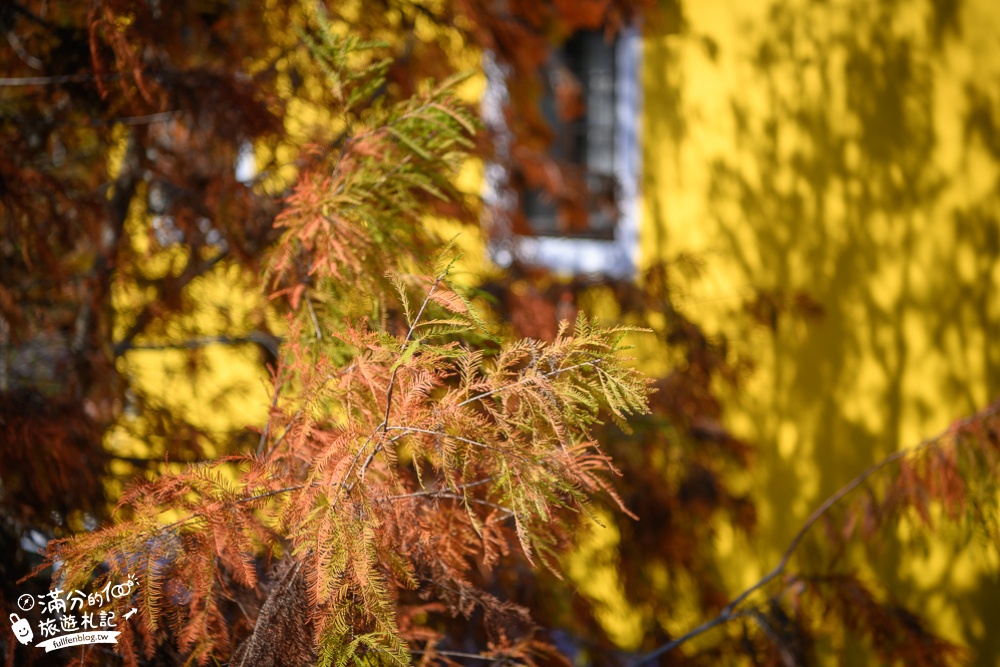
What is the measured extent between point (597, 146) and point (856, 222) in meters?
1.54

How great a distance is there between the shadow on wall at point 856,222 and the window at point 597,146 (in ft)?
0.42

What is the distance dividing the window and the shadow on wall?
129mm

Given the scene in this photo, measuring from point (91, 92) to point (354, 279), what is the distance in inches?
40.7

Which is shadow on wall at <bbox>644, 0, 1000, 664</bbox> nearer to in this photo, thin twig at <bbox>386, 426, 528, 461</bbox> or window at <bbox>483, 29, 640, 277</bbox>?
window at <bbox>483, 29, 640, 277</bbox>

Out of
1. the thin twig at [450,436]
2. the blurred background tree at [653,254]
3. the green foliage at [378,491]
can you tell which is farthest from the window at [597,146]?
the thin twig at [450,436]

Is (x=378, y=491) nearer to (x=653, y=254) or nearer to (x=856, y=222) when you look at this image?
(x=856, y=222)

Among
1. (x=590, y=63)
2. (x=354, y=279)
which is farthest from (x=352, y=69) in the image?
(x=590, y=63)

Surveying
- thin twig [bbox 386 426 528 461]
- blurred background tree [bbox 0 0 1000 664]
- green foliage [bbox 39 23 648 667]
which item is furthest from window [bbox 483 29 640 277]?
thin twig [bbox 386 426 528 461]

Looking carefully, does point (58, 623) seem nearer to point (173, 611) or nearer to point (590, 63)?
point (173, 611)

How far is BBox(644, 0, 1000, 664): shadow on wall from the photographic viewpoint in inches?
147

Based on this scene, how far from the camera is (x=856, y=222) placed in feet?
13.3

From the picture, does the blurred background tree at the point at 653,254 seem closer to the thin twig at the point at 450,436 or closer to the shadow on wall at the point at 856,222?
the shadow on wall at the point at 856,222

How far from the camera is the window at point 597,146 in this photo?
466 cm

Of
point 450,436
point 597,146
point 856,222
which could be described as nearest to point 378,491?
point 450,436
